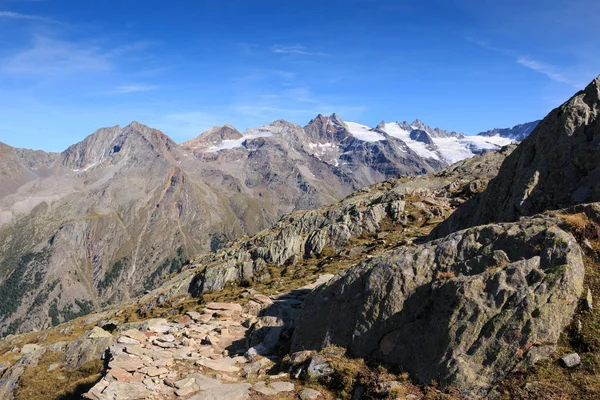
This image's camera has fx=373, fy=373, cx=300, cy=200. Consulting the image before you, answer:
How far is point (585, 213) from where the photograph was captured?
19.5 metres

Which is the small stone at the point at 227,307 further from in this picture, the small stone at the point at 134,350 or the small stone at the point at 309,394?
the small stone at the point at 309,394

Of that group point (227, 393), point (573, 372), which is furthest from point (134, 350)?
point (573, 372)

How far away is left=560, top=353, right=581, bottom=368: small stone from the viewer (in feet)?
46.5

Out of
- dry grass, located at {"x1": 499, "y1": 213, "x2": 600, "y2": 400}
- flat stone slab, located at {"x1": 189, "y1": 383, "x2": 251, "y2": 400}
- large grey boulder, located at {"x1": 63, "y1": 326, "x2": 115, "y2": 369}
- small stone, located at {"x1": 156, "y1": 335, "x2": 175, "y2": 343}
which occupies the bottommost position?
large grey boulder, located at {"x1": 63, "y1": 326, "x2": 115, "y2": 369}

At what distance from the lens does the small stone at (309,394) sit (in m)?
18.0

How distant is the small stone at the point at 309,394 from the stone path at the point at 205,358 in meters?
0.05

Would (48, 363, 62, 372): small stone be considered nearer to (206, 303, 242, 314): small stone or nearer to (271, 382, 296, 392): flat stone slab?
(206, 303, 242, 314): small stone

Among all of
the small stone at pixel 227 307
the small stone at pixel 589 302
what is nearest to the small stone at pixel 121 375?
the small stone at pixel 227 307

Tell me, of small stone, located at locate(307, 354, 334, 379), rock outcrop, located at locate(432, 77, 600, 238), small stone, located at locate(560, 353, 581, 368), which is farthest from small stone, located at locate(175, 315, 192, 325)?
rock outcrop, located at locate(432, 77, 600, 238)

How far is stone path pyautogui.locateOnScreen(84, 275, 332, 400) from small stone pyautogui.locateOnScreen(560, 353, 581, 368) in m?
10.6

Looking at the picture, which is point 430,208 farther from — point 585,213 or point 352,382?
point 352,382

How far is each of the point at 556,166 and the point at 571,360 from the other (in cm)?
2119

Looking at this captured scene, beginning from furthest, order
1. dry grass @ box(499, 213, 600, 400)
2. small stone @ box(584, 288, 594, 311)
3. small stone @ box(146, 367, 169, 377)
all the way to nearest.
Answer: small stone @ box(146, 367, 169, 377) → small stone @ box(584, 288, 594, 311) → dry grass @ box(499, 213, 600, 400)

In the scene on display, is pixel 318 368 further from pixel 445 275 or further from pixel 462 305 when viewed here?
pixel 445 275
